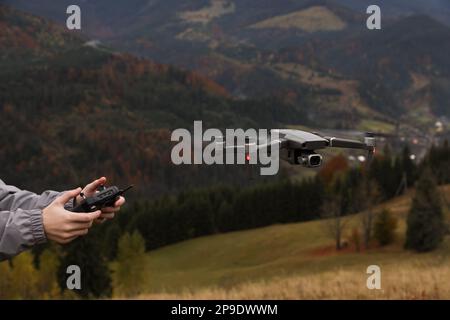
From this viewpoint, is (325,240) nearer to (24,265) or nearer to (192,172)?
(24,265)

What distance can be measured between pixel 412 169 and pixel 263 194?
980 inches

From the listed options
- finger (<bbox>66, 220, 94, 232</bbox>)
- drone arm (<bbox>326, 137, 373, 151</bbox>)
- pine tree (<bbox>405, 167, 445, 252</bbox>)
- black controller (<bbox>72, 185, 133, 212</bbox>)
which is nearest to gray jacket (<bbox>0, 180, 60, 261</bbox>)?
finger (<bbox>66, 220, 94, 232</bbox>)

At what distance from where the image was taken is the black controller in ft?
8.18

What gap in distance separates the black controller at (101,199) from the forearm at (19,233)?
0.22m

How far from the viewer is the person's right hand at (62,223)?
8.66 feet

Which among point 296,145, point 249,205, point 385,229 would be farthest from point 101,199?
point 249,205

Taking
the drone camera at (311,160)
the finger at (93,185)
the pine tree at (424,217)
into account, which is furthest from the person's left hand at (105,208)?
the pine tree at (424,217)

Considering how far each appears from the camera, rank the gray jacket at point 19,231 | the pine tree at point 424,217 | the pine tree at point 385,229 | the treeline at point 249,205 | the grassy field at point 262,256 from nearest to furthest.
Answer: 1. the gray jacket at point 19,231
2. the pine tree at point 424,217
3. the grassy field at point 262,256
4. the pine tree at point 385,229
5. the treeline at point 249,205

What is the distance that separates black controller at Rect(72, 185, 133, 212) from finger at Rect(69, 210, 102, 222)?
2cm

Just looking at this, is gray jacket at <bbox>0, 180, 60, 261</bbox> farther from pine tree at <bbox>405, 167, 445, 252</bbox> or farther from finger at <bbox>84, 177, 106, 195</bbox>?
pine tree at <bbox>405, 167, 445, 252</bbox>

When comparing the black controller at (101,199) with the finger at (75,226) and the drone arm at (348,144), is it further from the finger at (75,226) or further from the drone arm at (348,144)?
the drone arm at (348,144)

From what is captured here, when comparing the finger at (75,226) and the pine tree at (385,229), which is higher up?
the finger at (75,226)

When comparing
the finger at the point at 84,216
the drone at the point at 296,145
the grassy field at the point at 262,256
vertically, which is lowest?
the grassy field at the point at 262,256

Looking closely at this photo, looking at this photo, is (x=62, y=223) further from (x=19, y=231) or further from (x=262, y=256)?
(x=262, y=256)
